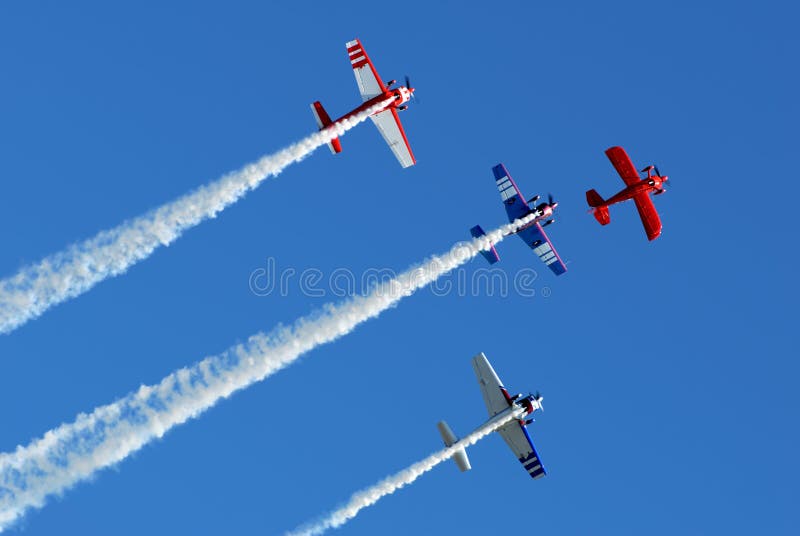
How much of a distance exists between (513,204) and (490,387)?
10.2 m

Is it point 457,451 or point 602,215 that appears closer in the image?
point 457,451

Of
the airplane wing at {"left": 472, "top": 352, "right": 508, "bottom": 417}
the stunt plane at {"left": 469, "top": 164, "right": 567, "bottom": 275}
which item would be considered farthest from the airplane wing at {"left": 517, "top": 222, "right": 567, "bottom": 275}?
the airplane wing at {"left": 472, "top": 352, "right": 508, "bottom": 417}

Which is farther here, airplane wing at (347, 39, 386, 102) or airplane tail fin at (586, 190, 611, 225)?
airplane tail fin at (586, 190, 611, 225)

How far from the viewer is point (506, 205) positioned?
235 feet

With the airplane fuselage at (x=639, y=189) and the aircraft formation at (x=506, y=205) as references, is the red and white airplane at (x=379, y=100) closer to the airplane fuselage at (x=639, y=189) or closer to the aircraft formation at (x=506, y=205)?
the aircraft formation at (x=506, y=205)

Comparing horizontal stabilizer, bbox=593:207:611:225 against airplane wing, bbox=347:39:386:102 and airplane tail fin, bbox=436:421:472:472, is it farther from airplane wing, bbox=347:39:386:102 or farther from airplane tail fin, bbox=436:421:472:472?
airplane tail fin, bbox=436:421:472:472

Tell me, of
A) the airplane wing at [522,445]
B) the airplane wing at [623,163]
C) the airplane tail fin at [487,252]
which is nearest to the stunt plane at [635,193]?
the airplane wing at [623,163]

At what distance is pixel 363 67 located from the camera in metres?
71.5

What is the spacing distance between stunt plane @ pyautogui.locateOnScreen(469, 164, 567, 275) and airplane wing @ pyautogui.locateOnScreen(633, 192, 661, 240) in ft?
16.7

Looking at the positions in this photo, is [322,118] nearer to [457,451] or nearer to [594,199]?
[594,199]

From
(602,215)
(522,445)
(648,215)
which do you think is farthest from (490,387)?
(648,215)

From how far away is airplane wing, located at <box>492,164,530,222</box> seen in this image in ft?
233

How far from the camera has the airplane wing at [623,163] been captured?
72.2 metres

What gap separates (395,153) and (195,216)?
13118 millimetres
